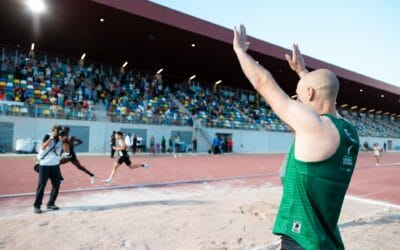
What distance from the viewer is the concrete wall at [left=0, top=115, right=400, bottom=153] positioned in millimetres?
21961

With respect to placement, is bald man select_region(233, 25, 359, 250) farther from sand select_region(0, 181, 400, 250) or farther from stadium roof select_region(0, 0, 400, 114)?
stadium roof select_region(0, 0, 400, 114)

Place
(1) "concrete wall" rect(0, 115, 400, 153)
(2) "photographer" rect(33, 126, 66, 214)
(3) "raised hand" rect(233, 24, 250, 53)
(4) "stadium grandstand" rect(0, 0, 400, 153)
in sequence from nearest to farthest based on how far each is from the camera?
(3) "raised hand" rect(233, 24, 250, 53), (2) "photographer" rect(33, 126, 66, 214), (1) "concrete wall" rect(0, 115, 400, 153), (4) "stadium grandstand" rect(0, 0, 400, 153)

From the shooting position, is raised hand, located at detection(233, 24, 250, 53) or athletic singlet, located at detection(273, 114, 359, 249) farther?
raised hand, located at detection(233, 24, 250, 53)

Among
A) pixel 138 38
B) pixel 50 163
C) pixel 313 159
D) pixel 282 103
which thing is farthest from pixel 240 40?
pixel 138 38

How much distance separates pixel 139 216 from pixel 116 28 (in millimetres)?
20607

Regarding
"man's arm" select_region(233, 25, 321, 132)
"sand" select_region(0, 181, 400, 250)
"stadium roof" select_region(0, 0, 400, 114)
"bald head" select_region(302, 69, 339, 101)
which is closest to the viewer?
"man's arm" select_region(233, 25, 321, 132)

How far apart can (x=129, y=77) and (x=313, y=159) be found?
34.4 metres

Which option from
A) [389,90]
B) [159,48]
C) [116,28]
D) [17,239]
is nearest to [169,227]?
[17,239]

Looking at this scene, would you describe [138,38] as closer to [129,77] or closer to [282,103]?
[129,77]

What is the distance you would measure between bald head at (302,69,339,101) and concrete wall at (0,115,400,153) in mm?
23401

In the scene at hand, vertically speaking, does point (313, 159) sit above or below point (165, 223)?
above

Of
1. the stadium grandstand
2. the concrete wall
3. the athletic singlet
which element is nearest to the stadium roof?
the stadium grandstand

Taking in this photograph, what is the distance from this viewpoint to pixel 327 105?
1893 mm

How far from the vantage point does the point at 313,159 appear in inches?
68.0
